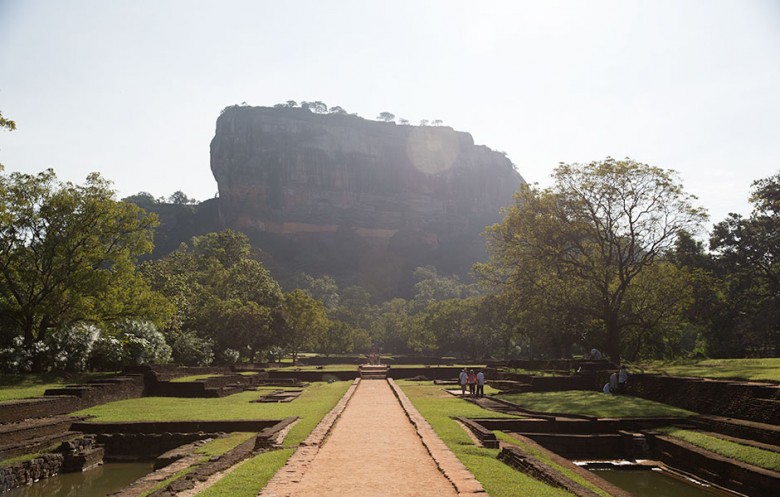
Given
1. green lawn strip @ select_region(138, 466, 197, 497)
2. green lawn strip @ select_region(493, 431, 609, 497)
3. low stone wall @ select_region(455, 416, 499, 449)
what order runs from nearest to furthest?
green lawn strip @ select_region(138, 466, 197, 497)
green lawn strip @ select_region(493, 431, 609, 497)
low stone wall @ select_region(455, 416, 499, 449)

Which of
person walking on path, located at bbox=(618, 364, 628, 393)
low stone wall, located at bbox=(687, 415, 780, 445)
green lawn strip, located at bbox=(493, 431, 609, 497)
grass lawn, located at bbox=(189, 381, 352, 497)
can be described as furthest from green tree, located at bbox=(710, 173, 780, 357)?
grass lawn, located at bbox=(189, 381, 352, 497)

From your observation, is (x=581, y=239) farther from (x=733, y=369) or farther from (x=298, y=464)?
(x=298, y=464)

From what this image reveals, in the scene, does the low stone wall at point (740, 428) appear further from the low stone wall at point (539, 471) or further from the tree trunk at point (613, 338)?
the tree trunk at point (613, 338)

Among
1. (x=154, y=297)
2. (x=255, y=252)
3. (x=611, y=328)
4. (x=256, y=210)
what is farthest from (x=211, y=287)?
(x=256, y=210)

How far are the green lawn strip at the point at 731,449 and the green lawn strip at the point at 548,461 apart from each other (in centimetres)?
Answer: 424

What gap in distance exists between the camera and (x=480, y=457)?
1063 cm

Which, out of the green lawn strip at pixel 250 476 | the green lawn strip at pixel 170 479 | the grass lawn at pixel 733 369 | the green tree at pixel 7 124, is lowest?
the green lawn strip at pixel 170 479

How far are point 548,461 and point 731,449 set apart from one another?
4.84 m

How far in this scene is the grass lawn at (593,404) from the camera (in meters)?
17.8

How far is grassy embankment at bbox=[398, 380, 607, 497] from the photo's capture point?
27.1 feet

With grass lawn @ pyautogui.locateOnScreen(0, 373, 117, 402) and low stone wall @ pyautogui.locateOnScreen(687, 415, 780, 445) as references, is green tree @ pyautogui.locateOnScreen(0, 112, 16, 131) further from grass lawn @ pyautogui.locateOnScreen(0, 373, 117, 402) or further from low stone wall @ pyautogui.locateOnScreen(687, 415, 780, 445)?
low stone wall @ pyautogui.locateOnScreen(687, 415, 780, 445)

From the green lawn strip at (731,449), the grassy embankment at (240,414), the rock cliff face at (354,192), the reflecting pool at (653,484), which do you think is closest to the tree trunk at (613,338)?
the green lawn strip at (731,449)

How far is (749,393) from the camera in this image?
15867 millimetres

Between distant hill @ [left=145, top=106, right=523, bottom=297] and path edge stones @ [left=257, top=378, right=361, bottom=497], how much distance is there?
125m
